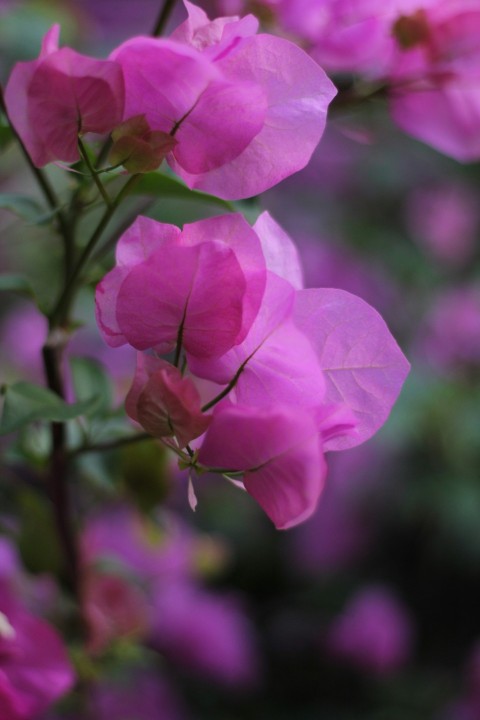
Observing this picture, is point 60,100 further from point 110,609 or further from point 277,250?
point 110,609

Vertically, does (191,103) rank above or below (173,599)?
above

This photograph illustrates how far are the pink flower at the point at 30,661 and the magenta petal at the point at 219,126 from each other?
0.25 meters

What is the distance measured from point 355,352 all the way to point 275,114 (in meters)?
0.11

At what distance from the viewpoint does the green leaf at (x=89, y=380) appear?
2.08ft

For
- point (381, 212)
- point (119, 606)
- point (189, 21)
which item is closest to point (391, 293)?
point (381, 212)

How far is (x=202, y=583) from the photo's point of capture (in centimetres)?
130

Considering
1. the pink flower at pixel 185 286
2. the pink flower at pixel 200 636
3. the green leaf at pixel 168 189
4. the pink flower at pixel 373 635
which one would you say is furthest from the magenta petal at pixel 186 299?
the pink flower at pixel 373 635

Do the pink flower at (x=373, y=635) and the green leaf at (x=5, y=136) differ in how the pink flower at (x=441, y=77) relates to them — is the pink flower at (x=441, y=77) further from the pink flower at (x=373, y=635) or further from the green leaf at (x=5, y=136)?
the pink flower at (x=373, y=635)

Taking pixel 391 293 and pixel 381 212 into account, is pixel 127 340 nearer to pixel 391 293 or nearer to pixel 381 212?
pixel 391 293

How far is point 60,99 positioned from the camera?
38 centimetres

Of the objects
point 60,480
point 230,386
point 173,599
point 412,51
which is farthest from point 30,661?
point 173,599

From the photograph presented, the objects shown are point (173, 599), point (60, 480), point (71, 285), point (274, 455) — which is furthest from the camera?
point (173, 599)

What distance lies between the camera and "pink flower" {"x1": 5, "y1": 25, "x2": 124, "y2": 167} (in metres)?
0.37

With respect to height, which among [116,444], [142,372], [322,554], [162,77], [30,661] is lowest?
[322,554]
